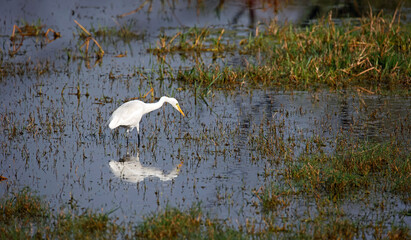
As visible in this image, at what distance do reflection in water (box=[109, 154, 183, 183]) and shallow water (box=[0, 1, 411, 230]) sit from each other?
13 millimetres

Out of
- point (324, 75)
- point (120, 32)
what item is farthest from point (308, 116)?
point (120, 32)

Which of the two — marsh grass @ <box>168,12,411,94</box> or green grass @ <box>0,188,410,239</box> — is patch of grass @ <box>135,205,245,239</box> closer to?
green grass @ <box>0,188,410,239</box>

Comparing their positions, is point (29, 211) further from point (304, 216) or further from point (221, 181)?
point (304, 216)

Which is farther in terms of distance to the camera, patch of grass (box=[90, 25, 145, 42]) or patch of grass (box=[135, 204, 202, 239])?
patch of grass (box=[90, 25, 145, 42])

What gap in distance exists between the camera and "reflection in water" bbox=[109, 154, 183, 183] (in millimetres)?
7812

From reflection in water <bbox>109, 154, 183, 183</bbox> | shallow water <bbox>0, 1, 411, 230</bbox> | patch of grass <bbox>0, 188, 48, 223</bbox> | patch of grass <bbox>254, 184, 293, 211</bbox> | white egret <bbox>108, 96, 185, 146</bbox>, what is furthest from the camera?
white egret <bbox>108, 96, 185, 146</bbox>

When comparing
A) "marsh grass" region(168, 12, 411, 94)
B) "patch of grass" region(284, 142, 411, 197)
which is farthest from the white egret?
"marsh grass" region(168, 12, 411, 94)

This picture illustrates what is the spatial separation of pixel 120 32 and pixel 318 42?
22.3ft

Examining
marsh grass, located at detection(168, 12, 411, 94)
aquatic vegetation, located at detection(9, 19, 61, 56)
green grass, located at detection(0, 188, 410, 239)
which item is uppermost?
aquatic vegetation, located at detection(9, 19, 61, 56)

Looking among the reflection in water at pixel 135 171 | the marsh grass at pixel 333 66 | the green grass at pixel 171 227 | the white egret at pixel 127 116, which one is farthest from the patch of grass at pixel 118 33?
the green grass at pixel 171 227

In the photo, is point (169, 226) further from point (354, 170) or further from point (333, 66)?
point (333, 66)

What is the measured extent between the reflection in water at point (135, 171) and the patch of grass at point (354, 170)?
4.76 feet

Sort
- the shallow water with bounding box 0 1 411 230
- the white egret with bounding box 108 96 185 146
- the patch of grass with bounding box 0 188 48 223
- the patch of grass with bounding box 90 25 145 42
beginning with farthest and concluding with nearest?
the patch of grass with bounding box 90 25 145 42
the white egret with bounding box 108 96 185 146
the shallow water with bounding box 0 1 411 230
the patch of grass with bounding box 0 188 48 223

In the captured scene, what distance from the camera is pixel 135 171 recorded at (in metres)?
8.08
